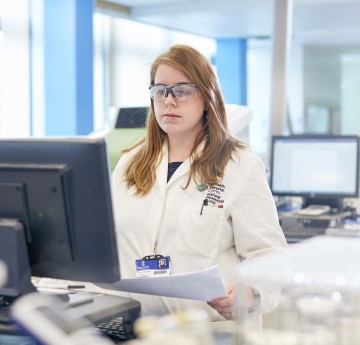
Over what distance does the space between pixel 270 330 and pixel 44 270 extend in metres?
0.57

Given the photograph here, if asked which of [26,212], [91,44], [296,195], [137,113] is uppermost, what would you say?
[91,44]

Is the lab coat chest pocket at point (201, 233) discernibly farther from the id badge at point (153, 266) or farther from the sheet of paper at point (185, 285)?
the sheet of paper at point (185, 285)

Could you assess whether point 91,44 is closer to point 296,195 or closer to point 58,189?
point 296,195

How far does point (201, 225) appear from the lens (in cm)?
173

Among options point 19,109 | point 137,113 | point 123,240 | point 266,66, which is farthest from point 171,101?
point 266,66

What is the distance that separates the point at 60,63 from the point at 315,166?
3.47 m

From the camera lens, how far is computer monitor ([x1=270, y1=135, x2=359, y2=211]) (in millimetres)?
3279

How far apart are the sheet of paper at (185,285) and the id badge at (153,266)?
0.73 ft

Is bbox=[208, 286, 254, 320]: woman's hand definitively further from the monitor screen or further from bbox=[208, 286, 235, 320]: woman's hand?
the monitor screen

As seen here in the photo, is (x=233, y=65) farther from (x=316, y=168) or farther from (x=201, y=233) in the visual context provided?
(x=201, y=233)

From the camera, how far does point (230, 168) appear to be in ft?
5.88

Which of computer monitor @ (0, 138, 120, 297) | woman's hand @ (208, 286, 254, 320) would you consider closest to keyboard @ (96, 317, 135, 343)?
computer monitor @ (0, 138, 120, 297)

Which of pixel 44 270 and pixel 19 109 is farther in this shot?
pixel 19 109

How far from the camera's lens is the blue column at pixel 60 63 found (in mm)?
6133
